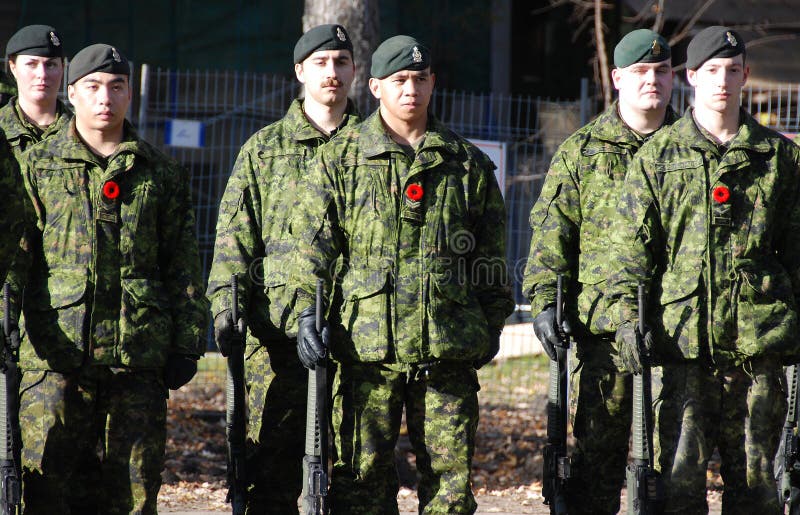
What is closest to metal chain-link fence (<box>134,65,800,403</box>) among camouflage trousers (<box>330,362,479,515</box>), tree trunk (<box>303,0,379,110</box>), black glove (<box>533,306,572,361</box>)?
tree trunk (<box>303,0,379,110</box>)

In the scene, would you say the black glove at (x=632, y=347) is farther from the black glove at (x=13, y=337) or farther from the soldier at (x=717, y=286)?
the black glove at (x=13, y=337)

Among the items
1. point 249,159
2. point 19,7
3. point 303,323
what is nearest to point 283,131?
point 249,159

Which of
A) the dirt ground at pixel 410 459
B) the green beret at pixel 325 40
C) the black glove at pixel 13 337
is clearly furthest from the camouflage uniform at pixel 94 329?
the dirt ground at pixel 410 459

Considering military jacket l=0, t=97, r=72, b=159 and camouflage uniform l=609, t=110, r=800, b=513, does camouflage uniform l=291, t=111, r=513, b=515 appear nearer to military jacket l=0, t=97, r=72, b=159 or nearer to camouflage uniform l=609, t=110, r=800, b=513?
camouflage uniform l=609, t=110, r=800, b=513

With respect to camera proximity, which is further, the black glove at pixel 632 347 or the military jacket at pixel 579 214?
the military jacket at pixel 579 214

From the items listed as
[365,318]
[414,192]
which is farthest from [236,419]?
[414,192]

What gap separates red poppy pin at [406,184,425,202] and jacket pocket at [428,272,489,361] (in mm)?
345

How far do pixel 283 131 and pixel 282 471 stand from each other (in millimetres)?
1741

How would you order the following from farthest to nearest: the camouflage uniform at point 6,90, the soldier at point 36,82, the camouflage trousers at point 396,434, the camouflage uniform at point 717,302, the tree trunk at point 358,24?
the tree trunk at point 358,24 → the camouflage uniform at point 6,90 → the soldier at point 36,82 → the camouflage uniform at point 717,302 → the camouflage trousers at point 396,434

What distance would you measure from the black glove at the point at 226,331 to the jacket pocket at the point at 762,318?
234cm

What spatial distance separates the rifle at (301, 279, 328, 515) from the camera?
5.47 meters

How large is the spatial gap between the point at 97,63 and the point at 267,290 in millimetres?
1392

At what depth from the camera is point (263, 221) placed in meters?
6.57

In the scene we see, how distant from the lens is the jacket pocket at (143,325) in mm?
5691
